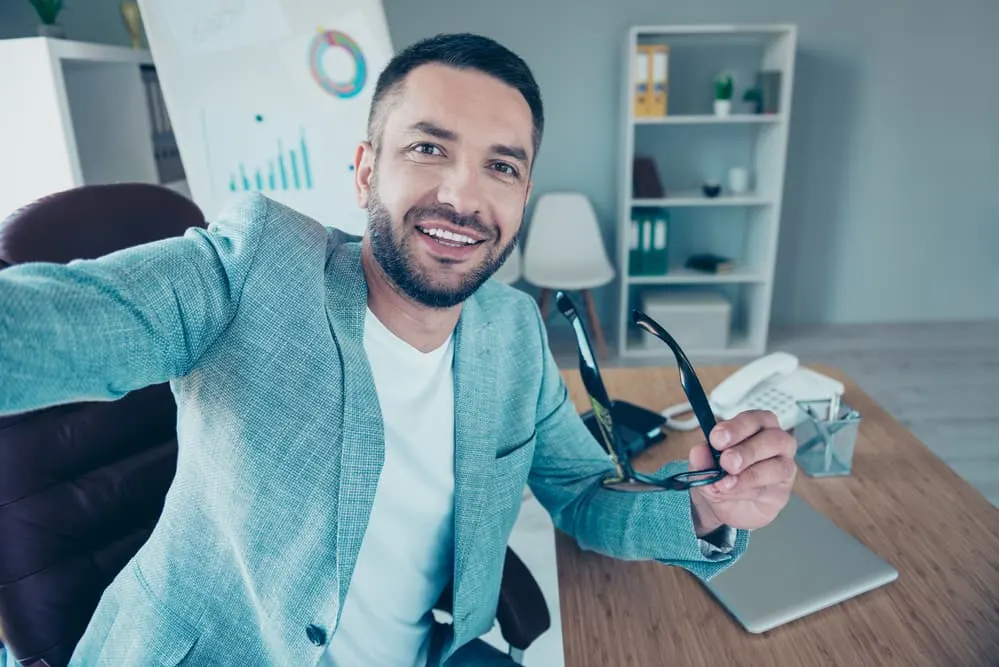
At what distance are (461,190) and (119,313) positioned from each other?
0.45 metres

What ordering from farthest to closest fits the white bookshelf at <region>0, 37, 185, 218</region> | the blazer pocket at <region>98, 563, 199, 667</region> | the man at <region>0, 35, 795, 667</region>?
Answer: the white bookshelf at <region>0, 37, 185, 218</region> < the blazer pocket at <region>98, 563, 199, 667</region> < the man at <region>0, 35, 795, 667</region>

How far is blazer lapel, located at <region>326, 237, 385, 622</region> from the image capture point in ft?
2.61

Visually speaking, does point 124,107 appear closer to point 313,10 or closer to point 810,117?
point 313,10

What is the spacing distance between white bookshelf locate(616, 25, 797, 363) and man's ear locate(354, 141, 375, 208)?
2746mm

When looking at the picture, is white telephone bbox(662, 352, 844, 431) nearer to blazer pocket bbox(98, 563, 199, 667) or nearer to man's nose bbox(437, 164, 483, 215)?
man's nose bbox(437, 164, 483, 215)

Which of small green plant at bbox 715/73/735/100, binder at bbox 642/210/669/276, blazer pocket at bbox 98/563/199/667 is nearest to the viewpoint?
blazer pocket at bbox 98/563/199/667

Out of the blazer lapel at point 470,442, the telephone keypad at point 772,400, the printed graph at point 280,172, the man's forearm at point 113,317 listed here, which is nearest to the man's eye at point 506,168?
the blazer lapel at point 470,442

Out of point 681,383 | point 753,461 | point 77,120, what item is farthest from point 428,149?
point 77,120

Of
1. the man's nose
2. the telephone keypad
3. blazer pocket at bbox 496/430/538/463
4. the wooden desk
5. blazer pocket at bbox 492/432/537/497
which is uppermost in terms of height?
the man's nose

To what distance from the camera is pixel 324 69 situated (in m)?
2.08

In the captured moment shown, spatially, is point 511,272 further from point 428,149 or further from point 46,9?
point 428,149

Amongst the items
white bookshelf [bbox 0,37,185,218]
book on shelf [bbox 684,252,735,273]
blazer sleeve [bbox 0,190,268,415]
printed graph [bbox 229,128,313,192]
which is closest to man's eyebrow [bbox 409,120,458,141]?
blazer sleeve [bbox 0,190,268,415]

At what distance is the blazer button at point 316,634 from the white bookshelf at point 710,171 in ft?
10.2

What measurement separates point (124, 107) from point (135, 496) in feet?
6.77
